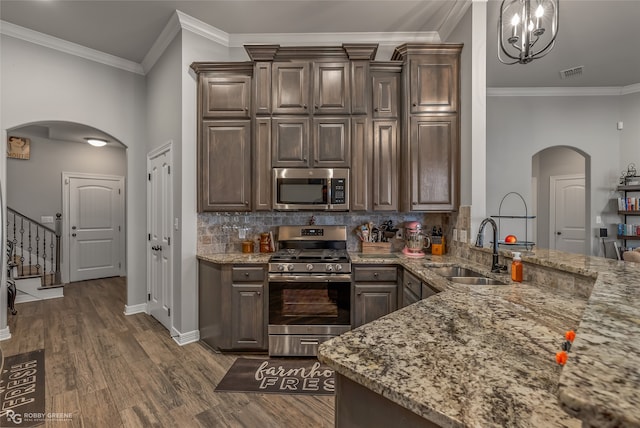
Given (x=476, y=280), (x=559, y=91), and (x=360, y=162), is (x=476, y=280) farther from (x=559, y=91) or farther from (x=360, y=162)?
(x=559, y=91)

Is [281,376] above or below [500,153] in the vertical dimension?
below

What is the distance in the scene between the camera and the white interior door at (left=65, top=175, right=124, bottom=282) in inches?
221

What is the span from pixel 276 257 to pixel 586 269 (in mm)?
2206

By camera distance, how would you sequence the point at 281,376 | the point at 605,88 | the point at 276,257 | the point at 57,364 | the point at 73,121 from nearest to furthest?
the point at 281,376
the point at 57,364
the point at 276,257
the point at 73,121
the point at 605,88

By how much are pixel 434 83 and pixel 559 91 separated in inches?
130

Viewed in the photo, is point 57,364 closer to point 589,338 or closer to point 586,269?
point 589,338

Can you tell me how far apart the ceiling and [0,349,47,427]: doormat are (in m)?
3.21

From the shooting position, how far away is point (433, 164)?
115 inches

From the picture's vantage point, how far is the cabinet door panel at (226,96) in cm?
303

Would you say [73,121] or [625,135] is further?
[625,135]

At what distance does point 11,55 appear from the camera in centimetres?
308

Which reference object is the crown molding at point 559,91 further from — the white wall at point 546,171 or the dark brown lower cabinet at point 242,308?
the dark brown lower cabinet at point 242,308

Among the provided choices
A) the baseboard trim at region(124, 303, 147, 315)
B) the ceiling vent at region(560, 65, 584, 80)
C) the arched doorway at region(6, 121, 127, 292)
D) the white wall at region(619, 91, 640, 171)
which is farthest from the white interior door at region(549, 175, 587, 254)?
the arched doorway at region(6, 121, 127, 292)

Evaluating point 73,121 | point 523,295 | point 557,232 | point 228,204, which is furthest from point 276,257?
point 557,232
